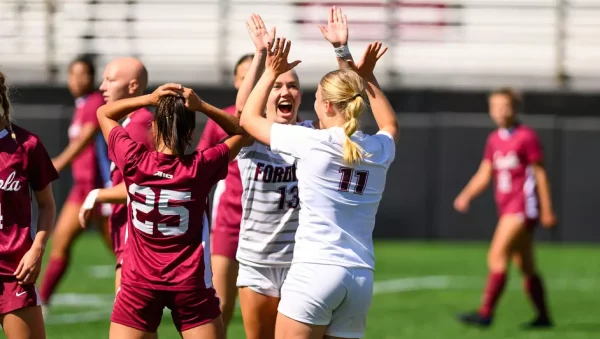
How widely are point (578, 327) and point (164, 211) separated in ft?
20.5

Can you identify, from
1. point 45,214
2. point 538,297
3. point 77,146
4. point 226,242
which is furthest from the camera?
point 538,297

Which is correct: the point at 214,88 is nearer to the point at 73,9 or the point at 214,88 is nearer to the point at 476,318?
the point at 73,9

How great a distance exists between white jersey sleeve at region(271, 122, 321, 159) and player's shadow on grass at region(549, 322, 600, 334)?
5.81 metres

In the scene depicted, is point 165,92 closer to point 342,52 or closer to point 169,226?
point 169,226

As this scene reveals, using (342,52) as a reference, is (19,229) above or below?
below

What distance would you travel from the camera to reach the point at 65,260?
1090 cm

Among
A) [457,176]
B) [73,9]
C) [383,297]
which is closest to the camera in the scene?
[383,297]

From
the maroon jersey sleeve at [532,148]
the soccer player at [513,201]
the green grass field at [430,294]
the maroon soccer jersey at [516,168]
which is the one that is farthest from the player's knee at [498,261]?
the maroon jersey sleeve at [532,148]

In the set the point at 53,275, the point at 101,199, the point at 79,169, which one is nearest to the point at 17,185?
the point at 101,199

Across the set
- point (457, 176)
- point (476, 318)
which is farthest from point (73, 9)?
point (476, 318)

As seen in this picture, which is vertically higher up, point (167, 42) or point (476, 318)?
point (167, 42)

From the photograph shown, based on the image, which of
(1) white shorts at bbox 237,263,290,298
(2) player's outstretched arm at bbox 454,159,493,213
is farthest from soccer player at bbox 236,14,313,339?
(2) player's outstretched arm at bbox 454,159,493,213

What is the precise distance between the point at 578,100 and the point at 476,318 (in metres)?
8.41

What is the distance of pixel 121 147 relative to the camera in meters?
6.05
